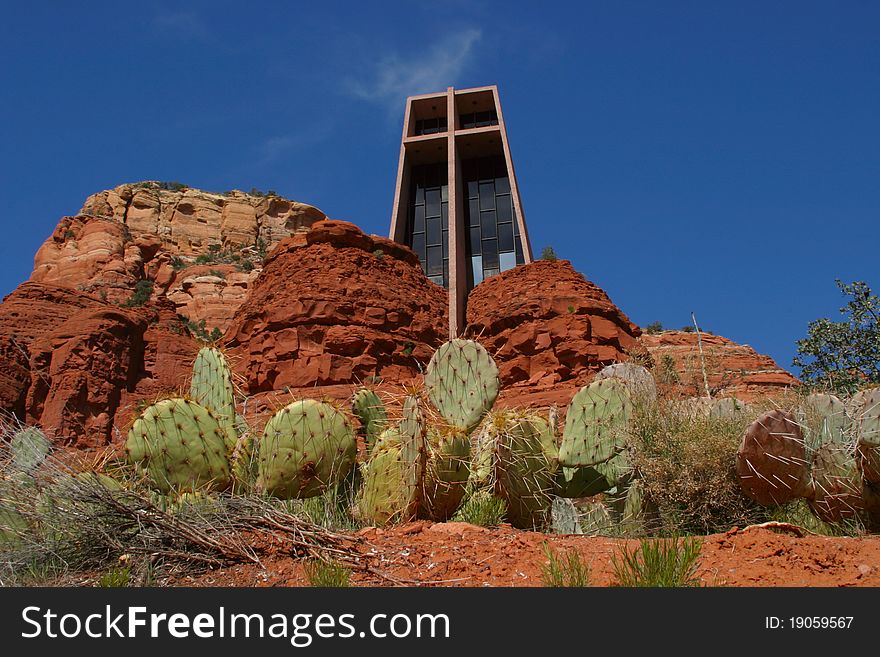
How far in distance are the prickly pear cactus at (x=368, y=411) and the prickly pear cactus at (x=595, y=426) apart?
1.91 m

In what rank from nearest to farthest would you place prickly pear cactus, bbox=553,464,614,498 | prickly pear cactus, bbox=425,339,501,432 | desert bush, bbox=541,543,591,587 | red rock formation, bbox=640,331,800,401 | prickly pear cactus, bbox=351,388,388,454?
desert bush, bbox=541,543,591,587
prickly pear cactus, bbox=425,339,501,432
prickly pear cactus, bbox=553,464,614,498
prickly pear cactus, bbox=351,388,388,454
red rock formation, bbox=640,331,800,401

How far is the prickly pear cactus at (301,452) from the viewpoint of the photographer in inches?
229

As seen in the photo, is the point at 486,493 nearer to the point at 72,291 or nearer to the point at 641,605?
the point at 641,605

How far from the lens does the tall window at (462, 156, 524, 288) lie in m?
31.6

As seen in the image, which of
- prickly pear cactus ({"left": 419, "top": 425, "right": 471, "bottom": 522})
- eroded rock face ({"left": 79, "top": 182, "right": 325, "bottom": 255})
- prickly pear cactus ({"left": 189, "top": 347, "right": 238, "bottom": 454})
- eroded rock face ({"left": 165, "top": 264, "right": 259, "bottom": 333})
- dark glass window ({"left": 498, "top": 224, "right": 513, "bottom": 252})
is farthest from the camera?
eroded rock face ({"left": 79, "top": 182, "right": 325, "bottom": 255})

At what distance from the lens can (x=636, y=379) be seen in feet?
26.6

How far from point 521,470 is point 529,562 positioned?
5.49ft

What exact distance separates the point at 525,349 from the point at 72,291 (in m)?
14.9

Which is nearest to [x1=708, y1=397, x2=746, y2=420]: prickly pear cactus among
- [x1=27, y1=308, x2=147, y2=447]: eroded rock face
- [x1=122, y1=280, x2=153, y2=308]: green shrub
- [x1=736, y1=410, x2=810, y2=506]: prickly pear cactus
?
[x1=736, y1=410, x2=810, y2=506]: prickly pear cactus

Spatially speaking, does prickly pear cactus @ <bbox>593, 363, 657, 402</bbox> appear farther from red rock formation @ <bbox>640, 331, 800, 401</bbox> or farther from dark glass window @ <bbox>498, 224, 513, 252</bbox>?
dark glass window @ <bbox>498, 224, 513, 252</bbox>

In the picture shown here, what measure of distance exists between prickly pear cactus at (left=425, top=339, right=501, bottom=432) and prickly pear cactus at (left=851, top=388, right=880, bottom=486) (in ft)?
8.90

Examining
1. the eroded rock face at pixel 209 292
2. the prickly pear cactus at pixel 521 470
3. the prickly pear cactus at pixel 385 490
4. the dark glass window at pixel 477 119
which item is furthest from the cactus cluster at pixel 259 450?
the dark glass window at pixel 477 119

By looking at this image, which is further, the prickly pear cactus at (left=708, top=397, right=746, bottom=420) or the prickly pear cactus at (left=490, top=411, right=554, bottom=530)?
the prickly pear cactus at (left=708, top=397, right=746, bottom=420)

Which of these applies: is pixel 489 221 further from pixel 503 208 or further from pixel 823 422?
pixel 823 422
